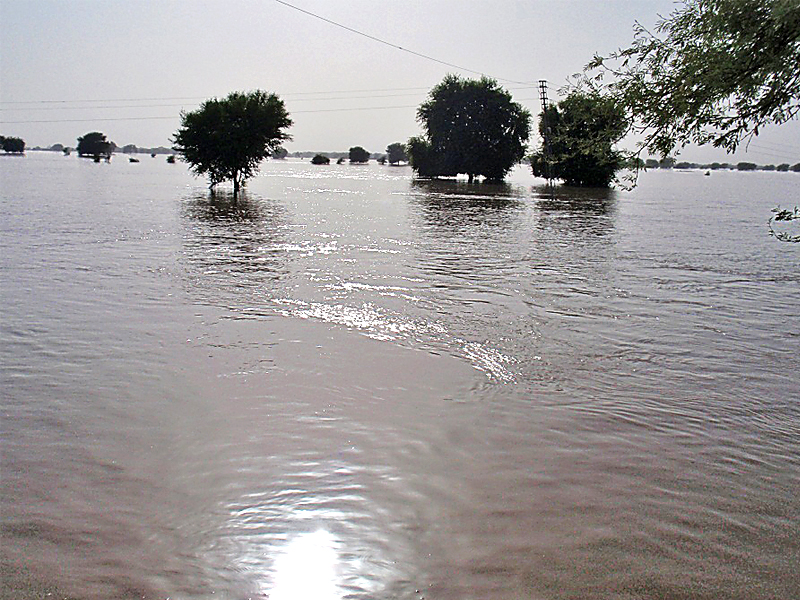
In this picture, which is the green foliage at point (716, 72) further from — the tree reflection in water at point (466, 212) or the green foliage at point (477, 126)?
the green foliage at point (477, 126)

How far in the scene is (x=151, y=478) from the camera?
6031 millimetres

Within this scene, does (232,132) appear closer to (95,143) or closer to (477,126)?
(477,126)

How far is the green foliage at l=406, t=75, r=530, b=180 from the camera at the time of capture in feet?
266

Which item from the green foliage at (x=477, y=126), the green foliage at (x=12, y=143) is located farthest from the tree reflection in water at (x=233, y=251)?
the green foliage at (x=12, y=143)

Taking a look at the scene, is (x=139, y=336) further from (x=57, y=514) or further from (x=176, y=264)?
(x=176, y=264)

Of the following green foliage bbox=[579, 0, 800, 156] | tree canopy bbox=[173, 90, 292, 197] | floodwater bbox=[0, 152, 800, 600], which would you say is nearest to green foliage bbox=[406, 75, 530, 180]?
tree canopy bbox=[173, 90, 292, 197]

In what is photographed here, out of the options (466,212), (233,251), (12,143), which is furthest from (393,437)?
(12,143)

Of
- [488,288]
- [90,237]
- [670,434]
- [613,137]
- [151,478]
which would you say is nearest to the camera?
[151,478]

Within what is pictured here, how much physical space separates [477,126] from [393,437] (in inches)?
3072

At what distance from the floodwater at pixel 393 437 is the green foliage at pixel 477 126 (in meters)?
67.1

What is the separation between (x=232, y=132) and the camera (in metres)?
47.7

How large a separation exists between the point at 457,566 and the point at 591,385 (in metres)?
4.65

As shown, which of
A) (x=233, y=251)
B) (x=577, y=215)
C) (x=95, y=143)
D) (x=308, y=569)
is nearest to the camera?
(x=308, y=569)

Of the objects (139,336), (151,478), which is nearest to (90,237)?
(139,336)
